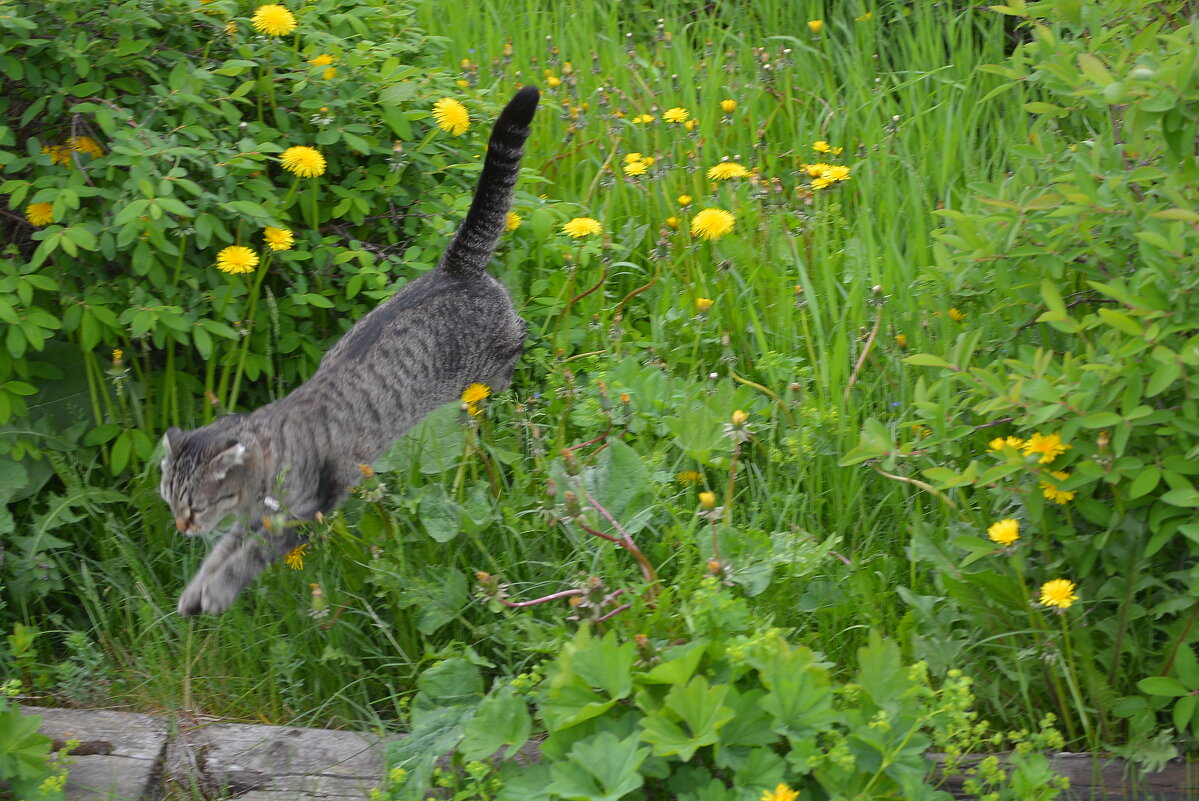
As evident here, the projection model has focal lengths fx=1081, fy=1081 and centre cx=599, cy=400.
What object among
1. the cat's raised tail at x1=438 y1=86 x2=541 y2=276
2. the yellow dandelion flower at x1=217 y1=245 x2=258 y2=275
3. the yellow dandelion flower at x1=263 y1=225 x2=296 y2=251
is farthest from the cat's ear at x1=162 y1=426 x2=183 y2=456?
the cat's raised tail at x1=438 y1=86 x2=541 y2=276

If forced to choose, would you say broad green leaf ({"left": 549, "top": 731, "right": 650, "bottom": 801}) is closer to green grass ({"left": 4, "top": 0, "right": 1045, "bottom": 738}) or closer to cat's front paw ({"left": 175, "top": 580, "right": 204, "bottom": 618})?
green grass ({"left": 4, "top": 0, "right": 1045, "bottom": 738})

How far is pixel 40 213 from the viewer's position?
287 cm

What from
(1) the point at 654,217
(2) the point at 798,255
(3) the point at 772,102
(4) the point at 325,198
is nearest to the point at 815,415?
(2) the point at 798,255

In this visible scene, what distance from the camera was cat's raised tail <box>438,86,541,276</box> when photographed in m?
3.08

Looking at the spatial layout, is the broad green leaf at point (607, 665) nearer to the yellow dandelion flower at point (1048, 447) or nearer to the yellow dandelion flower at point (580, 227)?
the yellow dandelion flower at point (1048, 447)

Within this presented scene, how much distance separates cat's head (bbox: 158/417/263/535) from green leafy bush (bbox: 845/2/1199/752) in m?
1.55

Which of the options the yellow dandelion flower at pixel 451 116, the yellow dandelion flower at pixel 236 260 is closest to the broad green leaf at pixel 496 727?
the yellow dandelion flower at pixel 236 260

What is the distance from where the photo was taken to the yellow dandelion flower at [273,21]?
3084 mm

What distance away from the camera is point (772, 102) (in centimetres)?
450

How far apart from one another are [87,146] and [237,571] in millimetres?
1248

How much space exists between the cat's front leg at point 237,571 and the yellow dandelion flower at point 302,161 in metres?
1.03

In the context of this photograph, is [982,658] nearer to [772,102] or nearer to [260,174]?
[260,174]

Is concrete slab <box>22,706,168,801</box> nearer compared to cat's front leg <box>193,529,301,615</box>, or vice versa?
concrete slab <box>22,706,168,801</box>

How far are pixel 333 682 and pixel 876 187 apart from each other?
2516 mm
